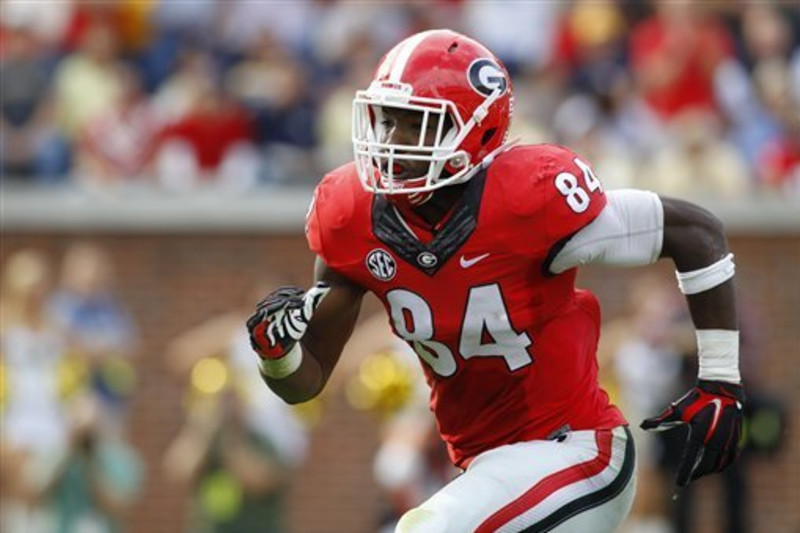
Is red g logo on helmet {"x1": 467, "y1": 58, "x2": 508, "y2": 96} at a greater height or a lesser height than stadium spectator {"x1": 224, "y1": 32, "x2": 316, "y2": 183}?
greater

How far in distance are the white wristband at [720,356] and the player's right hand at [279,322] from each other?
1077 millimetres

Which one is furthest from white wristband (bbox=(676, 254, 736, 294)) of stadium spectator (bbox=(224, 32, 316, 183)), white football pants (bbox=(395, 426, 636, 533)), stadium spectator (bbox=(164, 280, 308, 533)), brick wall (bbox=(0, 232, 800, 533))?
stadium spectator (bbox=(224, 32, 316, 183))

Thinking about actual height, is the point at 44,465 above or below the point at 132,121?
below

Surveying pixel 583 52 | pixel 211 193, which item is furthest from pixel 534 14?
pixel 211 193

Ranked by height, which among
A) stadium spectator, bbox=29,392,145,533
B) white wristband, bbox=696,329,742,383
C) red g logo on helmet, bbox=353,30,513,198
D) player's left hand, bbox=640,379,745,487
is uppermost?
red g logo on helmet, bbox=353,30,513,198

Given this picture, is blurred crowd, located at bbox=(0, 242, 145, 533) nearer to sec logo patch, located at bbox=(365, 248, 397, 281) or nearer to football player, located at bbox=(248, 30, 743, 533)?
football player, located at bbox=(248, 30, 743, 533)

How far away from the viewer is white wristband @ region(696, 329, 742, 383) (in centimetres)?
523

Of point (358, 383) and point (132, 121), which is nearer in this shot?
point (358, 383)

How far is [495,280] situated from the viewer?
5.12 m

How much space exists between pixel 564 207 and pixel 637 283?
6839mm

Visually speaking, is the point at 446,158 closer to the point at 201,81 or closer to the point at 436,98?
the point at 436,98

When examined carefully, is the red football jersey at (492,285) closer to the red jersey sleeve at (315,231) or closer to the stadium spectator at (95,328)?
the red jersey sleeve at (315,231)

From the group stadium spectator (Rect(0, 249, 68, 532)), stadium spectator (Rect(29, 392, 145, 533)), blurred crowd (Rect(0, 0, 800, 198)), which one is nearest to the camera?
stadium spectator (Rect(29, 392, 145, 533))

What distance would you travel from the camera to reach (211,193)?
476 inches
